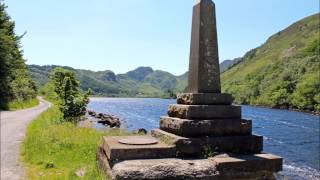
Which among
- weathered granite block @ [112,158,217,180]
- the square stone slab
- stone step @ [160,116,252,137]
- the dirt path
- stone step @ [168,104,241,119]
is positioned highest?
stone step @ [168,104,241,119]

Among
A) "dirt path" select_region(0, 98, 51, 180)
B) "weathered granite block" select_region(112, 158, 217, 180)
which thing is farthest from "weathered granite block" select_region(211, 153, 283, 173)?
"dirt path" select_region(0, 98, 51, 180)

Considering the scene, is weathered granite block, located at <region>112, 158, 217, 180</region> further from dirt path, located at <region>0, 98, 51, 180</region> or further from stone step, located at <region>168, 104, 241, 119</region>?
dirt path, located at <region>0, 98, 51, 180</region>

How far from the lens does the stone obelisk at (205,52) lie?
10.8m

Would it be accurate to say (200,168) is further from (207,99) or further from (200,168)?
(207,99)

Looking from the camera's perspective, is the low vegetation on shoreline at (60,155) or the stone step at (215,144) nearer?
the stone step at (215,144)

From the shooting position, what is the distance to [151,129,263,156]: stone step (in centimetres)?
965

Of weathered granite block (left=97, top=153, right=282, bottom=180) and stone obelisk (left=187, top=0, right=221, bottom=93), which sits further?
stone obelisk (left=187, top=0, right=221, bottom=93)

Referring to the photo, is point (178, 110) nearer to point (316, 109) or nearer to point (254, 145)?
point (254, 145)

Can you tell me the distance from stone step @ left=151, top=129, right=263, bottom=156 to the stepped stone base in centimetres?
40

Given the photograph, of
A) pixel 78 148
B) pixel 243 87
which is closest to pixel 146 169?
pixel 78 148

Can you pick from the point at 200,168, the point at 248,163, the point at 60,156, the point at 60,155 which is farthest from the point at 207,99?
the point at 60,155

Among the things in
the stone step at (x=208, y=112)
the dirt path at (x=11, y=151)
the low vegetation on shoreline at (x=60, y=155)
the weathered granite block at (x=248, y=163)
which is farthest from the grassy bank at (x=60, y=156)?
the weathered granite block at (x=248, y=163)

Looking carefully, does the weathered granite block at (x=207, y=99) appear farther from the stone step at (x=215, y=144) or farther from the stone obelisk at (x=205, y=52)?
the stone step at (x=215, y=144)

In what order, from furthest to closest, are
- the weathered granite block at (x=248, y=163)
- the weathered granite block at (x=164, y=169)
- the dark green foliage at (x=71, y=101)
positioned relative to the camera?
the dark green foliage at (x=71, y=101) < the weathered granite block at (x=248, y=163) < the weathered granite block at (x=164, y=169)
